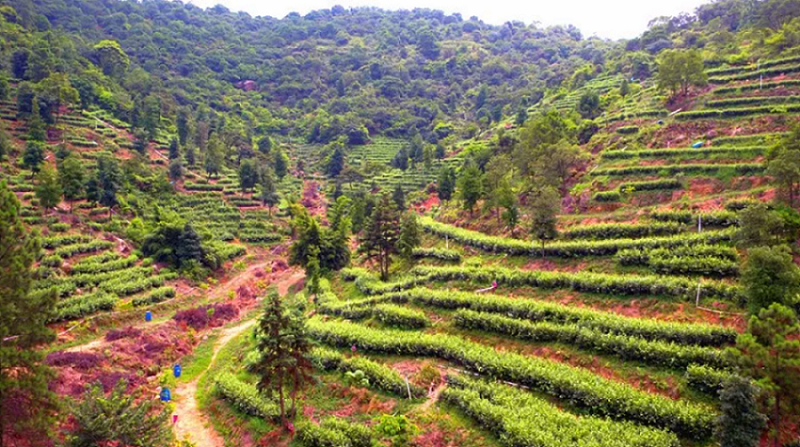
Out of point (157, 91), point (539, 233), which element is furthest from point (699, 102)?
point (157, 91)

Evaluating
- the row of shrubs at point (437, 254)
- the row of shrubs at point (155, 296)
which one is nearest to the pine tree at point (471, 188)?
the row of shrubs at point (437, 254)

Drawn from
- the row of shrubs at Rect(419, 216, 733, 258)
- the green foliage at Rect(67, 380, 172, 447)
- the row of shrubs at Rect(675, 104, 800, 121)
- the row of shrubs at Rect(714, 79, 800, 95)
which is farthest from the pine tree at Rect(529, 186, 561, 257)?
the row of shrubs at Rect(714, 79, 800, 95)

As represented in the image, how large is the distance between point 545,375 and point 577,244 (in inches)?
601

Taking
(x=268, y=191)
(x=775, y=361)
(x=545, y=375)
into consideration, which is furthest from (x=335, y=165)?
(x=775, y=361)

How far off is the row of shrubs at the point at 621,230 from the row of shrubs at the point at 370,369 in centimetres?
2079

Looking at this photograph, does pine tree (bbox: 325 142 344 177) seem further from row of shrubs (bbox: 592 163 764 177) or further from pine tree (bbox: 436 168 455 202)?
row of shrubs (bbox: 592 163 764 177)

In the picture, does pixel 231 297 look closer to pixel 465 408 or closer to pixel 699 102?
pixel 465 408

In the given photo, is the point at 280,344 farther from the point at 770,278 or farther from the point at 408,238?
the point at 770,278

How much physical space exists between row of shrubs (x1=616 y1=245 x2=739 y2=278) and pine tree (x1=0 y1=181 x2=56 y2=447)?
106ft

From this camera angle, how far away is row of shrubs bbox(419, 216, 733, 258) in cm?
→ 3045

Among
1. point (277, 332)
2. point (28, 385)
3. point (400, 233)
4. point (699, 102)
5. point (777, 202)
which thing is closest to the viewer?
point (28, 385)

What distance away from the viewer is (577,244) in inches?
1359

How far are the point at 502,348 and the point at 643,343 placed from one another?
7166 mm

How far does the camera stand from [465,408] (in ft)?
70.1
